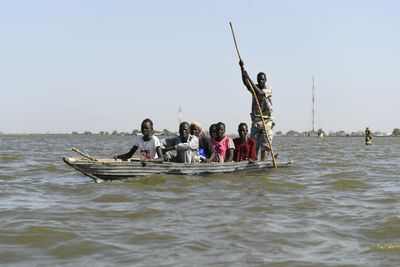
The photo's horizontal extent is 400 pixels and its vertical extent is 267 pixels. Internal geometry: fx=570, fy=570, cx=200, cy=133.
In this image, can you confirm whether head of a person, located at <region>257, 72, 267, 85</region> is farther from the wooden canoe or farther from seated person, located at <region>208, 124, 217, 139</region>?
the wooden canoe

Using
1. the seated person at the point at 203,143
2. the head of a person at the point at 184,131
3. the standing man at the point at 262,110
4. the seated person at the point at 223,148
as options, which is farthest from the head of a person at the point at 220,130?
the standing man at the point at 262,110

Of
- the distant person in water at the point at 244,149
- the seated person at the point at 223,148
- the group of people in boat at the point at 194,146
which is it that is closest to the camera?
the group of people in boat at the point at 194,146

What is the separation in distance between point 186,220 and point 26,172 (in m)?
7.93

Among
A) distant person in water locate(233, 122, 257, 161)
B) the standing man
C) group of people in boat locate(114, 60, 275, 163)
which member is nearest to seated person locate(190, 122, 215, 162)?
group of people in boat locate(114, 60, 275, 163)

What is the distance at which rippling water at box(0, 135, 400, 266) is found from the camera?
16.2ft

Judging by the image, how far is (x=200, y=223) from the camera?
6297mm

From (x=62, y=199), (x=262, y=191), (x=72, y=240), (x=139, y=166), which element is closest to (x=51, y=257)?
(x=72, y=240)

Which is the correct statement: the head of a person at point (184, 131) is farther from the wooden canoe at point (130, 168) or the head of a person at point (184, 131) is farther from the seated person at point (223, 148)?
the seated person at point (223, 148)

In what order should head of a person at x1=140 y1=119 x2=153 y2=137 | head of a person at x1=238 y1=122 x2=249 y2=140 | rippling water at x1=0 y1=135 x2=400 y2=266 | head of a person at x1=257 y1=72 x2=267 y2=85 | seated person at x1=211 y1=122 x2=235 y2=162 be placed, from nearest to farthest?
rippling water at x1=0 y1=135 x2=400 y2=266 → head of a person at x1=140 y1=119 x2=153 y2=137 → seated person at x1=211 y1=122 x2=235 y2=162 → head of a person at x1=238 y1=122 x2=249 y2=140 → head of a person at x1=257 y1=72 x2=267 y2=85

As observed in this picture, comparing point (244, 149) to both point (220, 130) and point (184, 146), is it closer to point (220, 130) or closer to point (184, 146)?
point (220, 130)

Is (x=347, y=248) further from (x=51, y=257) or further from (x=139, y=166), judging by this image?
(x=139, y=166)

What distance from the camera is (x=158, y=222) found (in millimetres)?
6363

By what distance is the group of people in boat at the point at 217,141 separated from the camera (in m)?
10.9

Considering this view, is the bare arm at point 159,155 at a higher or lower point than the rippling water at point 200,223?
higher
